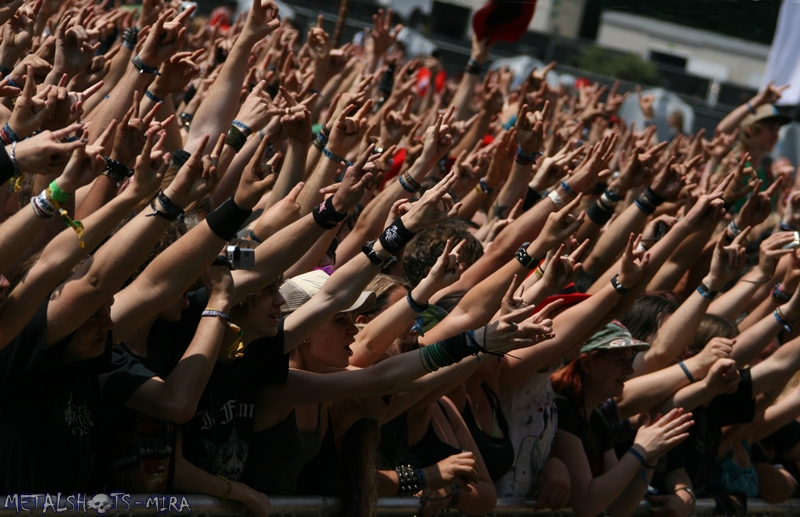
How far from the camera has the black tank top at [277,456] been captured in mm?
3455

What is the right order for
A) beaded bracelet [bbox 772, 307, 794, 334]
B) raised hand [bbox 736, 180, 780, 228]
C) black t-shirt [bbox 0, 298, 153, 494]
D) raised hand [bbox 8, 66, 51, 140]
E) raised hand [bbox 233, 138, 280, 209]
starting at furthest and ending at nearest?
raised hand [bbox 736, 180, 780, 228] → beaded bracelet [bbox 772, 307, 794, 334] → raised hand [bbox 233, 138, 280, 209] → raised hand [bbox 8, 66, 51, 140] → black t-shirt [bbox 0, 298, 153, 494]

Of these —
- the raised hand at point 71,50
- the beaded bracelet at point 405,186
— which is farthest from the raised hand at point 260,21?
the beaded bracelet at point 405,186

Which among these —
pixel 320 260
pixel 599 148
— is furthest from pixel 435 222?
pixel 599 148

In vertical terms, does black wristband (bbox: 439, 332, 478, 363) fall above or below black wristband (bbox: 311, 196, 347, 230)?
below

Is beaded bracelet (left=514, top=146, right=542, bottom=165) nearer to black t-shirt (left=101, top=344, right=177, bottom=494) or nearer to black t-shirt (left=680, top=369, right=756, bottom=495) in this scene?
black t-shirt (left=680, top=369, right=756, bottom=495)

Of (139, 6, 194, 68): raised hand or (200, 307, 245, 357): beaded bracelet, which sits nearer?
(200, 307, 245, 357): beaded bracelet

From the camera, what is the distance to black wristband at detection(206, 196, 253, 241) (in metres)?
2.84

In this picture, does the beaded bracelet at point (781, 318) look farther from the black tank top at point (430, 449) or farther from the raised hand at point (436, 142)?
the black tank top at point (430, 449)

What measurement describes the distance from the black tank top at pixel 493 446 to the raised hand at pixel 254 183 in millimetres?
1364

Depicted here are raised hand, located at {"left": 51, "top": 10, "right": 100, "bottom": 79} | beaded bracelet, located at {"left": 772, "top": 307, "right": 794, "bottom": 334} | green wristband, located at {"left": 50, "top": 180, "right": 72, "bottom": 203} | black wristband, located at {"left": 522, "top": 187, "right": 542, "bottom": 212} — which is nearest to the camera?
green wristband, located at {"left": 50, "top": 180, "right": 72, "bottom": 203}

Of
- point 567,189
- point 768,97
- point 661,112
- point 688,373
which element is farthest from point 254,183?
point 661,112

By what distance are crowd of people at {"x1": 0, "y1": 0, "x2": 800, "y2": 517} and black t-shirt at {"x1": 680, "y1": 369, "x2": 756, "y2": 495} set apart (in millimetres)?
14

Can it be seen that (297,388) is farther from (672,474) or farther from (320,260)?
(672,474)

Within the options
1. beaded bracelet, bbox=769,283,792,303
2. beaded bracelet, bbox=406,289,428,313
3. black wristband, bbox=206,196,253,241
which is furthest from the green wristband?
beaded bracelet, bbox=769,283,792,303
